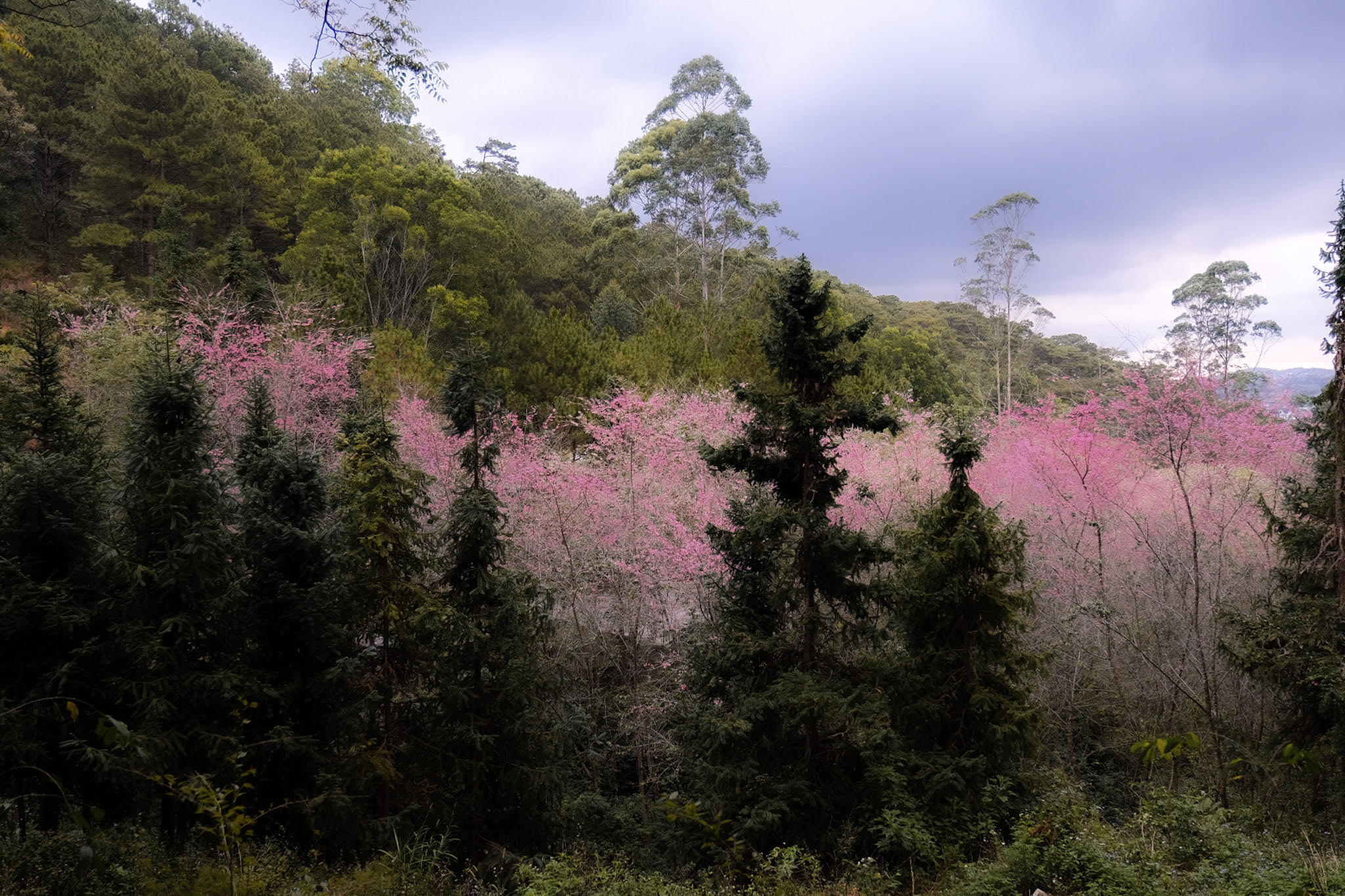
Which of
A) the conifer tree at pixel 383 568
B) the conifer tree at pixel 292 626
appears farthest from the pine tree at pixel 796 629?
the conifer tree at pixel 292 626

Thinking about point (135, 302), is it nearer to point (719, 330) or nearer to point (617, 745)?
point (719, 330)

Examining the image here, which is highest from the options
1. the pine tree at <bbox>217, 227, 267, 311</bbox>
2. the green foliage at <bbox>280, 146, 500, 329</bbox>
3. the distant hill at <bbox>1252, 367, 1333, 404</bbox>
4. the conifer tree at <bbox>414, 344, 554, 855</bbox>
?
the green foliage at <bbox>280, 146, 500, 329</bbox>

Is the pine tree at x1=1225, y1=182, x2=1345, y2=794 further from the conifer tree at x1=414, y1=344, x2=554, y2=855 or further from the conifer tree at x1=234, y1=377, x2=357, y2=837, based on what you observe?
the conifer tree at x1=234, y1=377, x2=357, y2=837

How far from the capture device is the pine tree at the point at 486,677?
7.76 metres

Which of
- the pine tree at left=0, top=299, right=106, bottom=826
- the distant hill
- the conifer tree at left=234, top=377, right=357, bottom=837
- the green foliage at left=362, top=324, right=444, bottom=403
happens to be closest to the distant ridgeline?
the green foliage at left=362, top=324, right=444, bottom=403

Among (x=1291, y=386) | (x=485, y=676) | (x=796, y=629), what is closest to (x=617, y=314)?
(x=1291, y=386)

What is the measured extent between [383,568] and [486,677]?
1595mm

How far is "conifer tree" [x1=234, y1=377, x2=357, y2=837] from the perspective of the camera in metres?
7.82

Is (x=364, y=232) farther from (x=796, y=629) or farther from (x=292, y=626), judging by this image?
(x=796, y=629)

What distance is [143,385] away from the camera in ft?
24.3

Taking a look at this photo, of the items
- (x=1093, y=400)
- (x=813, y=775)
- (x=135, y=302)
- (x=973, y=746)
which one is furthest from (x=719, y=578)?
Result: (x=135, y=302)

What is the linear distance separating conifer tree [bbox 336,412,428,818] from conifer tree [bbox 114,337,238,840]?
118 centimetres

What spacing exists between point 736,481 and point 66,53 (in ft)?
106

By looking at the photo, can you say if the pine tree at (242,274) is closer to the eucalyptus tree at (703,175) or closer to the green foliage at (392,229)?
the green foliage at (392,229)
